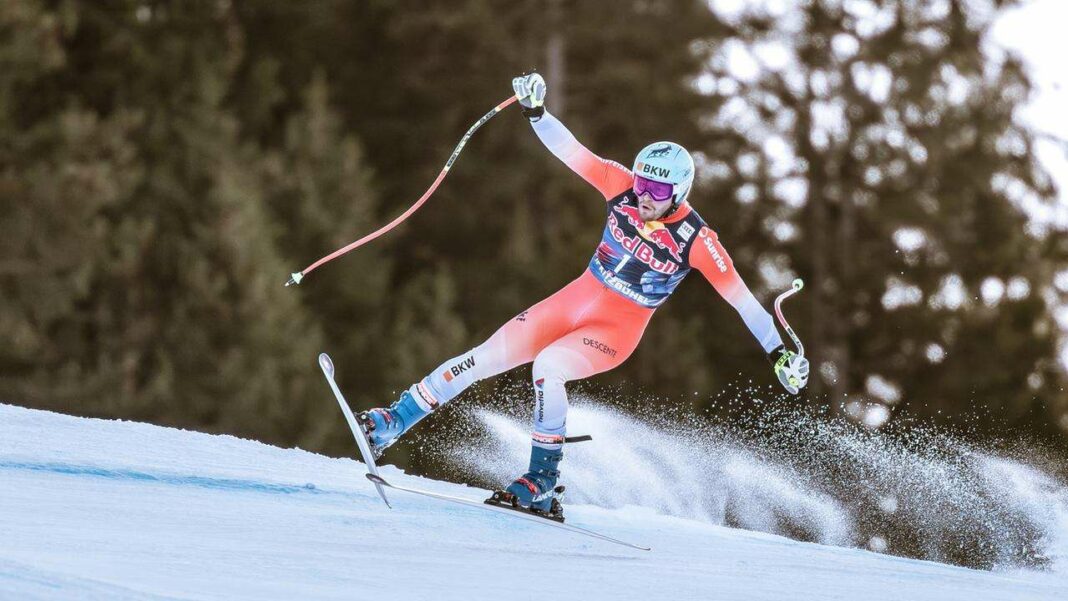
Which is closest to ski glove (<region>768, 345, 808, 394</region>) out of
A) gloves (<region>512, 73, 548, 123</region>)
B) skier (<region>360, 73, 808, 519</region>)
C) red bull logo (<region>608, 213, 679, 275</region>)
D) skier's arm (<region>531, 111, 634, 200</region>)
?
skier (<region>360, 73, 808, 519</region>)

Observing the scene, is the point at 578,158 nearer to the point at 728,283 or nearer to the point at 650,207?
the point at 650,207

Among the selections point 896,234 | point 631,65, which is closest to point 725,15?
point 631,65

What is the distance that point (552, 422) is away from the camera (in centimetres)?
680

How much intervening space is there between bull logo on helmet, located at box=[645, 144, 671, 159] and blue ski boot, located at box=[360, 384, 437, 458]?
1454mm

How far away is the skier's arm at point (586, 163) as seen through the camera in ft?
22.6

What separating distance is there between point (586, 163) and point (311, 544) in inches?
84.7

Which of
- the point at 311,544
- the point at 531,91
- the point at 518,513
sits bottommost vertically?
the point at 311,544

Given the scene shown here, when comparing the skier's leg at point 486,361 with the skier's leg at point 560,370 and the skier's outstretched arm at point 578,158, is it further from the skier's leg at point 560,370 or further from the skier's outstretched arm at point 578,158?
the skier's outstretched arm at point 578,158

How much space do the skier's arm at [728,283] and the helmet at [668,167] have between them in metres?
0.20

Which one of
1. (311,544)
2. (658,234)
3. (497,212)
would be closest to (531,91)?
(658,234)

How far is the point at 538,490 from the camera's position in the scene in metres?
6.76

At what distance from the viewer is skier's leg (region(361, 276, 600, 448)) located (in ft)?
22.6

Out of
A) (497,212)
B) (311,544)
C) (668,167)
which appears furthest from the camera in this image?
(497,212)

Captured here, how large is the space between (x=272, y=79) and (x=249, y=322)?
206 inches
